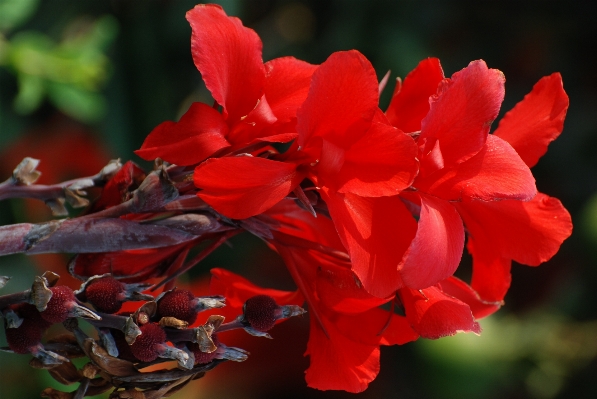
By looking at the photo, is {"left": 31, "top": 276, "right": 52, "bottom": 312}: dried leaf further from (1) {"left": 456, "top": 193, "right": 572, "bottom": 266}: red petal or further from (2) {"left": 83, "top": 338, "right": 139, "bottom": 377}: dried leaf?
(1) {"left": 456, "top": 193, "right": 572, "bottom": 266}: red petal

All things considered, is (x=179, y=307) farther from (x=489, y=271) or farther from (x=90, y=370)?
(x=489, y=271)

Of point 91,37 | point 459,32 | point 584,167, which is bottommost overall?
point 584,167

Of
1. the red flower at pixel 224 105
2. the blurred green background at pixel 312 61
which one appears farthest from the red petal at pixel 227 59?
the blurred green background at pixel 312 61

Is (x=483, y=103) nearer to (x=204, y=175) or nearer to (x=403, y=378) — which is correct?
(x=204, y=175)

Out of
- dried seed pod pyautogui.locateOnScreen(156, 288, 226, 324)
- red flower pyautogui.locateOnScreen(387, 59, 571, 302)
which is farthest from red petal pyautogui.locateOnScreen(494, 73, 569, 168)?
dried seed pod pyautogui.locateOnScreen(156, 288, 226, 324)

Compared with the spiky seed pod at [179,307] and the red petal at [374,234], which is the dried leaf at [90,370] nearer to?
the spiky seed pod at [179,307]

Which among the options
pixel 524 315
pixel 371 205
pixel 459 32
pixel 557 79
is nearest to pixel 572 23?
pixel 459 32
